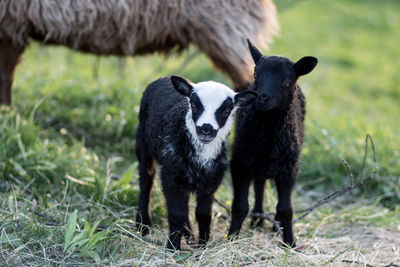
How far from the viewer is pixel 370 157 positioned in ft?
19.3

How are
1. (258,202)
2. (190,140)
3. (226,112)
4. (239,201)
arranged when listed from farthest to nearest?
(258,202) → (239,201) → (190,140) → (226,112)

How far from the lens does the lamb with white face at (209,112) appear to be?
3346 millimetres

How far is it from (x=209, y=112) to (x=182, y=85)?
31cm

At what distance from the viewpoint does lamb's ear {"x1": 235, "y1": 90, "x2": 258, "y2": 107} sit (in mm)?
3516

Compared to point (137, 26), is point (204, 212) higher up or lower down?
lower down

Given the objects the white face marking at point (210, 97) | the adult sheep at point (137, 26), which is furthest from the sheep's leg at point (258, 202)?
the adult sheep at point (137, 26)

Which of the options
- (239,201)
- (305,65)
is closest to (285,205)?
(239,201)

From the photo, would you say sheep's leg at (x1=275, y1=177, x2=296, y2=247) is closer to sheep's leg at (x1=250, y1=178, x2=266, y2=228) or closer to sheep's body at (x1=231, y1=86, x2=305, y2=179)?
sheep's body at (x1=231, y1=86, x2=305, y2=179)

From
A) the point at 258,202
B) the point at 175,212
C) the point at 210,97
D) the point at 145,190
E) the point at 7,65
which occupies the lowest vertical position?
the point at 258,202

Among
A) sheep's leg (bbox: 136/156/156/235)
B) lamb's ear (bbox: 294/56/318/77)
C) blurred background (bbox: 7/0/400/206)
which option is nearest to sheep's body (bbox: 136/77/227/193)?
sheep's leg (bbox: 136/156/156/235)

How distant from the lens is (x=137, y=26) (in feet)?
18.2

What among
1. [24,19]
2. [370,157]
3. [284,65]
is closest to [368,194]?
[370,157]

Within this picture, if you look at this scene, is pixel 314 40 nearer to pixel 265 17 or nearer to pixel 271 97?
pixel 265 17

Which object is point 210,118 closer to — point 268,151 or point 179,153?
point 179,153
